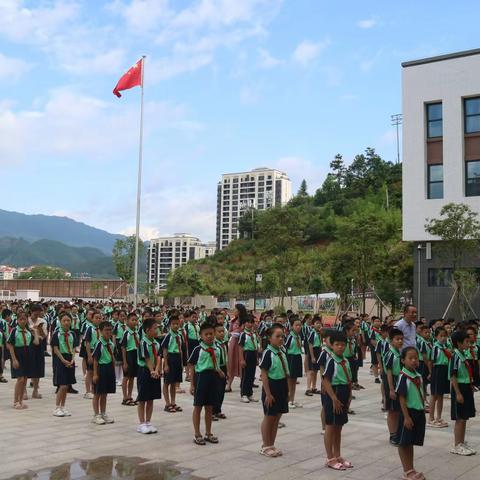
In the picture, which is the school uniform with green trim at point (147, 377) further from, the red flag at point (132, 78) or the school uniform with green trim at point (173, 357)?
the red flag at point (132, 78)

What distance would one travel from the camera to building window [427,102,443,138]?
26906mm

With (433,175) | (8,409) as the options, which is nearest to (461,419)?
(8,409)

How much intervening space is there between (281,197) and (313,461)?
139m

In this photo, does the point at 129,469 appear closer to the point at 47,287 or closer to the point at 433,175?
the point at 433,175

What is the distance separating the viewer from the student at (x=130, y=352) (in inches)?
411

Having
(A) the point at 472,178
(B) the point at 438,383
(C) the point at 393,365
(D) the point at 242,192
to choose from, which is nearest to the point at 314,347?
(B) the point at 438,383

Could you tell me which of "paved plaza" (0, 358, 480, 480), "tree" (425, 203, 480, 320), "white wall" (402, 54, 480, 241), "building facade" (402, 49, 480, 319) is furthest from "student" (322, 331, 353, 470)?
"white wall" (402, 54, 480, 241)

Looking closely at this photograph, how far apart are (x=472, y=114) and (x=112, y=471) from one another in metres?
24.1

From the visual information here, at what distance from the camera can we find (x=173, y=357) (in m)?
10.3

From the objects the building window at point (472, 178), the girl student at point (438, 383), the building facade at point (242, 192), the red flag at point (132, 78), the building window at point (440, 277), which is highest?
the building facade at point (242, 192)

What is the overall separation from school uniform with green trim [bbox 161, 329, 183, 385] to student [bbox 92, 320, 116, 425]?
4.12ft

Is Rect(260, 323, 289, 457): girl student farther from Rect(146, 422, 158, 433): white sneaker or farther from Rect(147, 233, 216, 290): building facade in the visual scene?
Rect(147, 233, 216, 290): building facade

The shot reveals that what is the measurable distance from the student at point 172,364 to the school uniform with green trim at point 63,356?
154 centimetres

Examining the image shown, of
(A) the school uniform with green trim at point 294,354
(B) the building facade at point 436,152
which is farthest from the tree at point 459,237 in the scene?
(A) the school uniform with green trim at point 294,354
